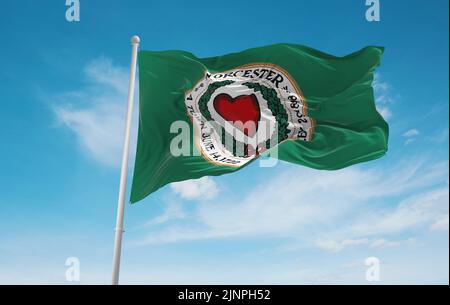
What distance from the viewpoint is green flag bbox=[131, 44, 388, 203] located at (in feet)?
35.4

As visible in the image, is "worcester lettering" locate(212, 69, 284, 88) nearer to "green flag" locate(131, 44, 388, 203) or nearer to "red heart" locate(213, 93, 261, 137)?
"green flag" locate(131, 44, 388, 203)

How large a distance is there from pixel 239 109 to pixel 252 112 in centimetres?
34

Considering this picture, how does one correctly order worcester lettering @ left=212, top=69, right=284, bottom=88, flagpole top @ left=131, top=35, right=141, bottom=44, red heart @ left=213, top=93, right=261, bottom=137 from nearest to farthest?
flagpole top @ left=131, top=35, right=141, bottom=44 → red heart @ left=213, top=93, right=261, bottom=137 → worcester lettering @ left=212, top=69, right=284, bottom=88

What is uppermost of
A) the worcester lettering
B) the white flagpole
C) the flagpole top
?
the flagpole top

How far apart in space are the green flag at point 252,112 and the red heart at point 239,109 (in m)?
0.03

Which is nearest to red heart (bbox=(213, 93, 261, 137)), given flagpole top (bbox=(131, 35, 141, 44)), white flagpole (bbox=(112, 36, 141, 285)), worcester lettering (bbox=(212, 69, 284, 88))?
worcester lettering (bbox=(212, 69, 284, 88))

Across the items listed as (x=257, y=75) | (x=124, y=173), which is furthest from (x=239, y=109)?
(x=124, y=173)

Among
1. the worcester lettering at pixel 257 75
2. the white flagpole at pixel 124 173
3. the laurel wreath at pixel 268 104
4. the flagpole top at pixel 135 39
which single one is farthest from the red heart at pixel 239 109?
the flagpole top at pixel 135 39

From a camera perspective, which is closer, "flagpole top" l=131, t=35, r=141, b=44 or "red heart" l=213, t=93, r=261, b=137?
"flagpole top" l=131, t=35, r=141, b=44

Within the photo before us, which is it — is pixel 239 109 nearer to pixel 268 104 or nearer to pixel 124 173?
pixel 268 104

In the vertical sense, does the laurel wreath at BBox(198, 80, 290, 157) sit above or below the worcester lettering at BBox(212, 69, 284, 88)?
below

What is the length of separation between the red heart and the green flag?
0.03 m

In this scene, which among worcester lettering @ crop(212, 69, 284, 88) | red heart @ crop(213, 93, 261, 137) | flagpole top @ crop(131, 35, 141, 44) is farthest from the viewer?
worcester lettering @ crop(212, 69, 284, 88)
